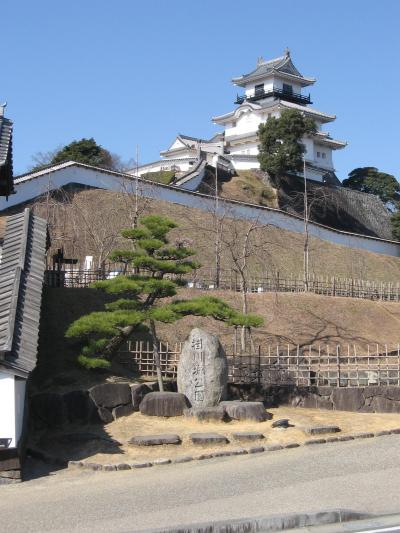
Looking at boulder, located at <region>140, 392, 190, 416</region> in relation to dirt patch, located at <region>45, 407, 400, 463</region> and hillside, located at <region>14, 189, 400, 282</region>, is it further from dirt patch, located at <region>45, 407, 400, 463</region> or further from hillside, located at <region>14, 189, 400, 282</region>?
hillside, located at <region>14, 189, 400, 282</region>

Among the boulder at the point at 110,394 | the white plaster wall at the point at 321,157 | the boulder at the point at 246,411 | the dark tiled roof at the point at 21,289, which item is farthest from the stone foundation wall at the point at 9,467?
the white plaster wall at the point at 321,157

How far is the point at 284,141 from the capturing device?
141 ft

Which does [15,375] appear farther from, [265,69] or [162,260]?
[265,69]

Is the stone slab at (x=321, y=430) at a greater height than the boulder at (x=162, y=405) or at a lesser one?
lesser

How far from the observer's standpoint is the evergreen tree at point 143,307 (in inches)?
509

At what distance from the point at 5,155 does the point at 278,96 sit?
42.0m

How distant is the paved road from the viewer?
723cm

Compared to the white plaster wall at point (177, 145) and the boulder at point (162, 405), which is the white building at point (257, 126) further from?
the boulder at point (162, 405)

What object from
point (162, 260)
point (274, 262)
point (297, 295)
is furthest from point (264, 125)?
point (162, 260)

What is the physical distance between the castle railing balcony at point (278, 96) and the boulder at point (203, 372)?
4383 cm

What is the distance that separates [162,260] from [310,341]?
927 cm

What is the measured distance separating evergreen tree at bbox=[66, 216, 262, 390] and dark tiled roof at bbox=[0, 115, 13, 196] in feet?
10.9

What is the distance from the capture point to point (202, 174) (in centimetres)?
4250

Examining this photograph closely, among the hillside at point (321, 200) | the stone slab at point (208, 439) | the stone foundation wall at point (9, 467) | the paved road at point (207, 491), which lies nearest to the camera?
the paved road at point (207, 491)
